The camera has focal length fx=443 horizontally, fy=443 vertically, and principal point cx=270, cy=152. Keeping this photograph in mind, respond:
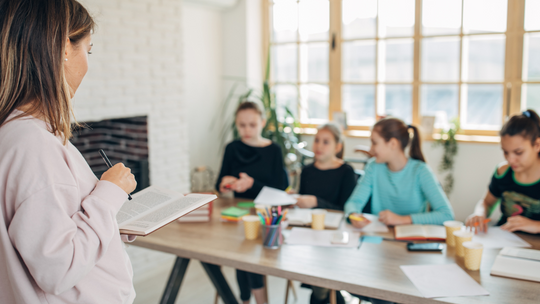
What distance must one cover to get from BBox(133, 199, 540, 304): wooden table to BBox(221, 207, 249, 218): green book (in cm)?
7

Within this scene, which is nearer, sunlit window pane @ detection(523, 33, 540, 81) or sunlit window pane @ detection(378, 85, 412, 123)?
sunlit window pane @ detection(523, 33, 540, 81)

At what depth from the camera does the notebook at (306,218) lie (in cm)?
202

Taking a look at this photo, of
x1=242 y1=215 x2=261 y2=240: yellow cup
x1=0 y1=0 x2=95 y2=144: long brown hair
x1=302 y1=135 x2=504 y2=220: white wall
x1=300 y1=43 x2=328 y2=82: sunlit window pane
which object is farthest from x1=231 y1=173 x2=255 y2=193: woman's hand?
x1=300 y1=43 x2=328 y2=82: sunlit window pane

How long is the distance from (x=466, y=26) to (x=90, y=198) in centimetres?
385

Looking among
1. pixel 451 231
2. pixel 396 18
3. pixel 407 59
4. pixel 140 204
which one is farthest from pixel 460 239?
pixel 396 18

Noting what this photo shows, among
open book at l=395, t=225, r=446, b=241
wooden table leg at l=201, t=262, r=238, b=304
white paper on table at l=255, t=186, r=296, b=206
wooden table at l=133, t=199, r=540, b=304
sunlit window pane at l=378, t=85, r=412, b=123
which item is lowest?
wooden table leg at l=201, t=262, r=238, b=304

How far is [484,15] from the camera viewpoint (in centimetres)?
382

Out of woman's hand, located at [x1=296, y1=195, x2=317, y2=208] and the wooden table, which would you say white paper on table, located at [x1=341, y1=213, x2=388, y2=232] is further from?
woman's hand, located at [x1=296, y1=195, x2=317, y2=208]

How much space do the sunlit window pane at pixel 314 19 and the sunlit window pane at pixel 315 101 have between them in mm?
511

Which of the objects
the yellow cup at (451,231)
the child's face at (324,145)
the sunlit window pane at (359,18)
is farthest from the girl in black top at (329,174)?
the sunlit window pane at (359,18)

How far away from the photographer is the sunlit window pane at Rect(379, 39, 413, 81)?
420 cm

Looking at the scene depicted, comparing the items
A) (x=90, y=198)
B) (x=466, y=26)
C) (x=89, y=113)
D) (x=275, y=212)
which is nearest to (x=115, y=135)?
(x=89, y=113)

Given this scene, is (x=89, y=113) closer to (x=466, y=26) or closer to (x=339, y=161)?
(x=339, y=161)

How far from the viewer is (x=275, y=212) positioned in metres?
1.81
